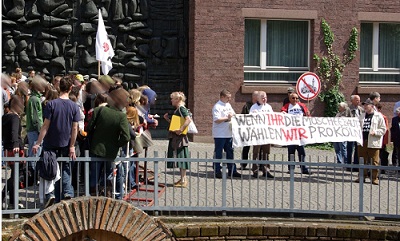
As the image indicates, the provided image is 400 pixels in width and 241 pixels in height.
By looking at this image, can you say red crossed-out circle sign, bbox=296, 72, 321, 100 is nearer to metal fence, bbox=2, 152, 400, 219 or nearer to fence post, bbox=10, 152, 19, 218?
metal fence, bbox=2, 152, 400, 219

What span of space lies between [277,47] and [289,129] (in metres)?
7.86

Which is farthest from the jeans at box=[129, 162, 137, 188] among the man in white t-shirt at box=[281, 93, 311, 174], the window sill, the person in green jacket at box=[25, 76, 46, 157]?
the window sill

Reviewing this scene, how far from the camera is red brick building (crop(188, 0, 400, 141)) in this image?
22109 millimetres

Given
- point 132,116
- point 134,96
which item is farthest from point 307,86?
point 132,116

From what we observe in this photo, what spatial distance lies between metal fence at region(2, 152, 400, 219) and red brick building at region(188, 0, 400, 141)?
9.23 m

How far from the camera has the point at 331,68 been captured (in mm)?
23047

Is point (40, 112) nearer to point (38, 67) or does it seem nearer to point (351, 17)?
point (38, 67)

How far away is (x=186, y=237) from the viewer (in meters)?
10.8

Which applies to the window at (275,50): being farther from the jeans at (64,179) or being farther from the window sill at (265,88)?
the jeans at (64,179)

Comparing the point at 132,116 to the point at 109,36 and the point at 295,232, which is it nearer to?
the point at 295,232

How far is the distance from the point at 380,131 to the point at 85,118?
5.78 metres

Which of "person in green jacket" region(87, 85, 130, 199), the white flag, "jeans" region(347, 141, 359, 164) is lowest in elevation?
"jeans" region(347, 141, 359, 164)

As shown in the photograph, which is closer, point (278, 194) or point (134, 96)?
point (278, 194)

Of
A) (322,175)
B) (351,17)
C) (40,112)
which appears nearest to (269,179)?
(322,175)
